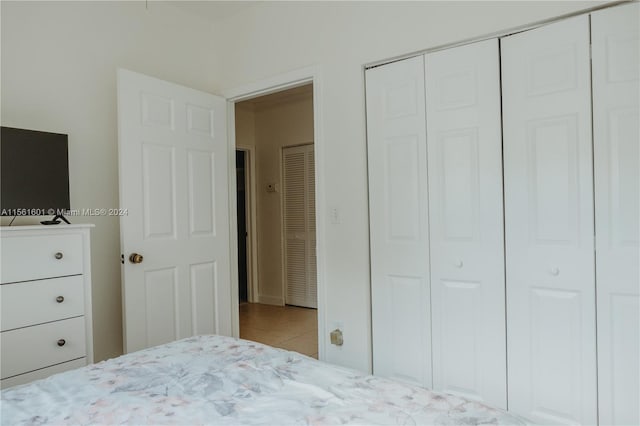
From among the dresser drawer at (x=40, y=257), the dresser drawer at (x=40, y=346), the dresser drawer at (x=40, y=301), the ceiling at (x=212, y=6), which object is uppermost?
the ceiling at (x=212, y=6)

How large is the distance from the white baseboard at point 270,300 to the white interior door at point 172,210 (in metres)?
2.09

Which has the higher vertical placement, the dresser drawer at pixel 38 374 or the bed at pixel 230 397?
the bed at pixel 230 397

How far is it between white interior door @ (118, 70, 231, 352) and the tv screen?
34cm

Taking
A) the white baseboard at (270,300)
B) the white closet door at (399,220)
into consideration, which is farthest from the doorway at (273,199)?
the white closet door at (399,220)

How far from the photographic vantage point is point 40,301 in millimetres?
1893

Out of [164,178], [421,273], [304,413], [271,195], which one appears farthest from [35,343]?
[271,195]

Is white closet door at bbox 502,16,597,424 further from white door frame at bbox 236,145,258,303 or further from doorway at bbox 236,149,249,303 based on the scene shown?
doorway at bbox 236,149,249,303

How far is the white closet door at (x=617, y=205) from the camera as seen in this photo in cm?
173

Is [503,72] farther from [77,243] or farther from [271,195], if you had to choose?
[271,195]

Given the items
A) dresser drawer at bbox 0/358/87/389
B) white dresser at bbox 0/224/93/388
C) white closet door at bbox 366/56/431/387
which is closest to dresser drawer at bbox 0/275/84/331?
white dresser at bbox 0/224/93/388

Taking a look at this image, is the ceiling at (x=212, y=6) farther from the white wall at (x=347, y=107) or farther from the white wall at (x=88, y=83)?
the white wall at (x=347, y=107)

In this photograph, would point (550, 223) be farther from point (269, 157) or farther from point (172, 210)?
point (269, 157)

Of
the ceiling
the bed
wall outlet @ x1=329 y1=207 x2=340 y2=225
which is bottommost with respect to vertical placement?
the bed

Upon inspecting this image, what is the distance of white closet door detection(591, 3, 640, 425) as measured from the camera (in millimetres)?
1727
